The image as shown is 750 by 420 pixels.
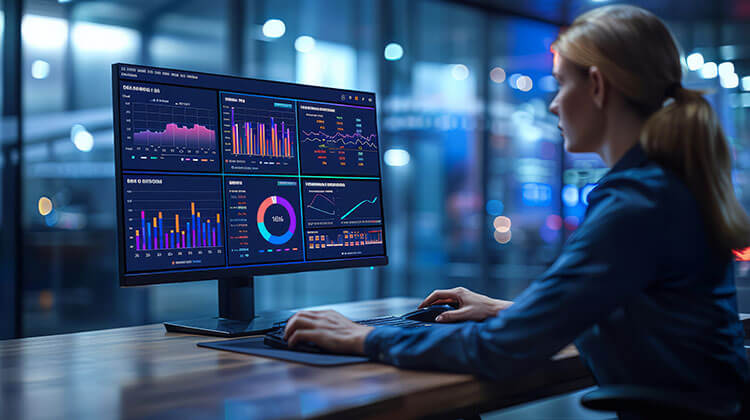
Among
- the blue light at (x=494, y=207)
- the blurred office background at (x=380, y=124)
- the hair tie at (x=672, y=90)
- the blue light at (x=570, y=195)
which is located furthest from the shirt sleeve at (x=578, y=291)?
the blue light at (x=570, y=195)

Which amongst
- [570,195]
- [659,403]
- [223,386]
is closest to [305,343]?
[223,386]

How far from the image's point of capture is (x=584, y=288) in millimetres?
1010

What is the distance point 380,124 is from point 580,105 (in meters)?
3.86

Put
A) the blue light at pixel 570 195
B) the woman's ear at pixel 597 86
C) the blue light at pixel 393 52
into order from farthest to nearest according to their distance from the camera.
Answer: the blue light at pixel 570 195, the blue light at pixel 393 52, the woman's ear at pixel 597 86

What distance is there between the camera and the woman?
1.03 metres

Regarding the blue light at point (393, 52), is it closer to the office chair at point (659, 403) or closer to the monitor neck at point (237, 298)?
the monitor neck at point (237, 298)

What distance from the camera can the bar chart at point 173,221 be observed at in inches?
56.6

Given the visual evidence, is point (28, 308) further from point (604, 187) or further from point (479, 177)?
point (479, 177)

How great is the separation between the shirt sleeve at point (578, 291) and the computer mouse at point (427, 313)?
50 cm

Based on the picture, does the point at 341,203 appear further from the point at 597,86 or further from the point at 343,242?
the point at 597,86

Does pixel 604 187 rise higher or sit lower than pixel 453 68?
lower

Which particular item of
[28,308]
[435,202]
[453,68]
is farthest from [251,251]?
[453,68]

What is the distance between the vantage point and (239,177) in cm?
161

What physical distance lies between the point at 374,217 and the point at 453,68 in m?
4.15
